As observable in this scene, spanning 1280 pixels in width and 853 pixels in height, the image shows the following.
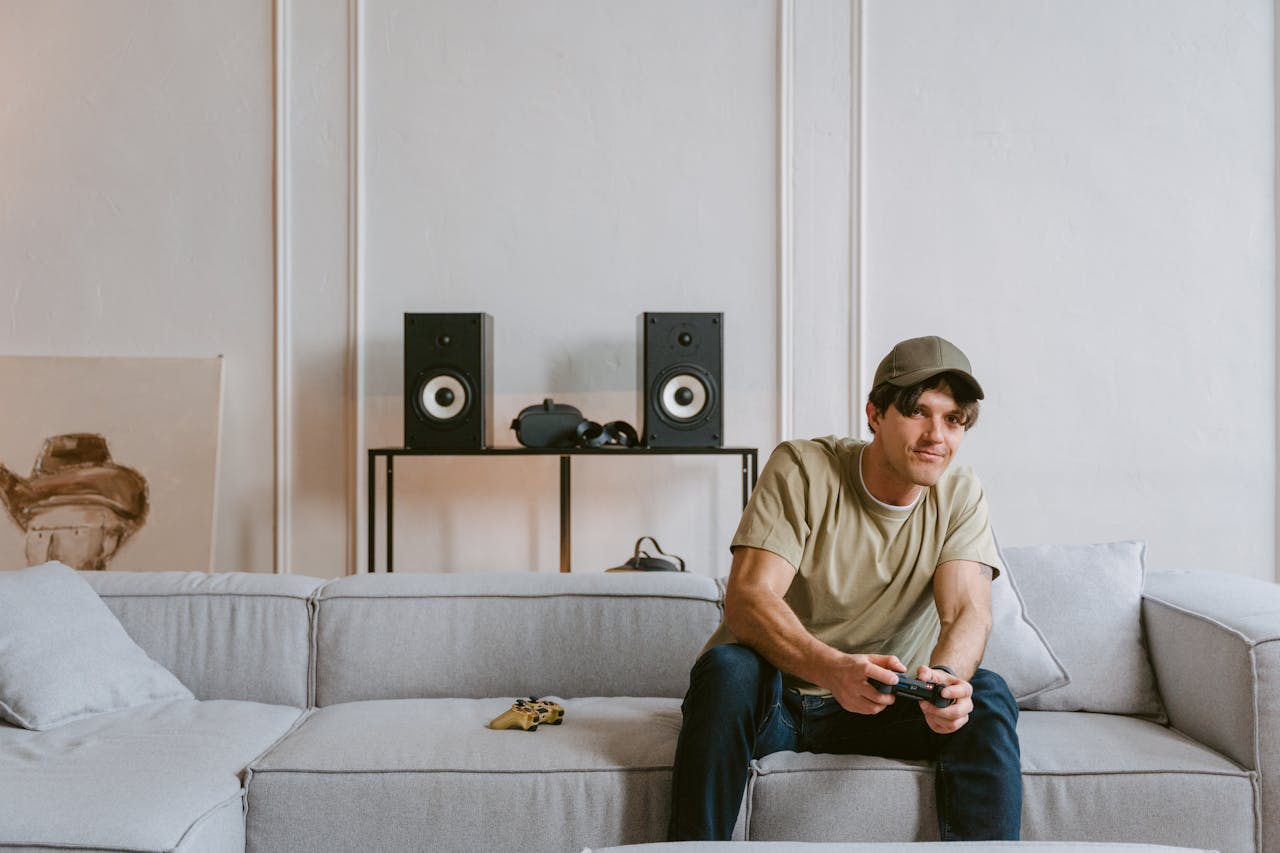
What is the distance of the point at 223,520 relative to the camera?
3.17 m

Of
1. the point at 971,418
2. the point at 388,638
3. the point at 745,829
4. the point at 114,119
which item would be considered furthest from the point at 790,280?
the point at 114,119

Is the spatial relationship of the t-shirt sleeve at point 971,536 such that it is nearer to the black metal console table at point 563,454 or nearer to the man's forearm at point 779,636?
the man's forearm at point 779,636

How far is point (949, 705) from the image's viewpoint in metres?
1.57

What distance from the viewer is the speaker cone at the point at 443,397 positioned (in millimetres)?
2795

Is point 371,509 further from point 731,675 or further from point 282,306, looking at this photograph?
point 731,675

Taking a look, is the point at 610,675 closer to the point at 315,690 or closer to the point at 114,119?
the point at 315,690

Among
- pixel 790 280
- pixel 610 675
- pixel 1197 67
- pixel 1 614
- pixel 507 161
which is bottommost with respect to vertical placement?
→ pixel 610 675

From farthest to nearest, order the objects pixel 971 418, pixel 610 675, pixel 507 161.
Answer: pixel 507 161
pixel 610 675
pixel 971 418

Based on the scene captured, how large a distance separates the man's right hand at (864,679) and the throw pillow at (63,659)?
1337mm

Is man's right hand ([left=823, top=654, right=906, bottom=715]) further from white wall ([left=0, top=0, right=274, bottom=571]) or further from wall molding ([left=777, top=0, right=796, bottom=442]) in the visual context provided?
white wall ([left=0, top=0, right=274, bottom=571])

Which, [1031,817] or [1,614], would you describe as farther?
[1,614]

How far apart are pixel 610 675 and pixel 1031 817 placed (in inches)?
33.4

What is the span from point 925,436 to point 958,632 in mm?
343

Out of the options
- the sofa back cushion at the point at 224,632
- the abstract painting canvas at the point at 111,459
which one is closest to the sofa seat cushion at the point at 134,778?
the sofa back cushion at the point at 224,632
